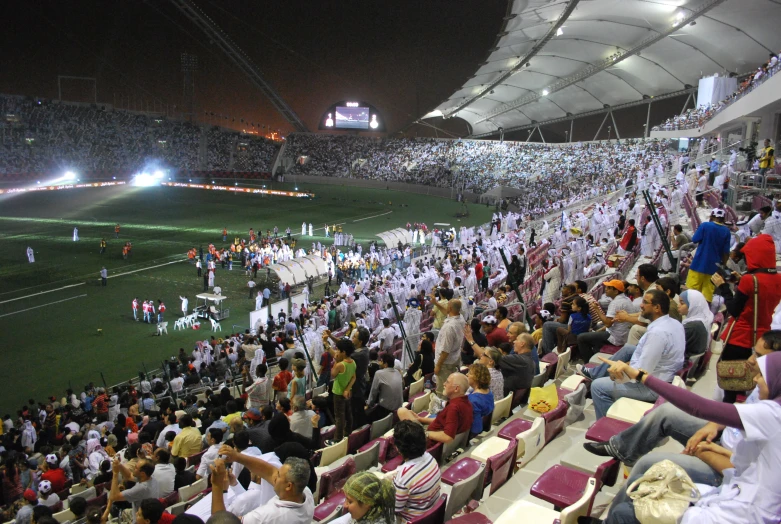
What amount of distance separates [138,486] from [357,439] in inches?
85.2

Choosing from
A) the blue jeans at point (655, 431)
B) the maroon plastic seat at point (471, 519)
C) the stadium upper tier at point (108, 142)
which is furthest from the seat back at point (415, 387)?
the stadium upper tier at point (108, 142)

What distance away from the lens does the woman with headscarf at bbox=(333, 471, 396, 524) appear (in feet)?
11.3

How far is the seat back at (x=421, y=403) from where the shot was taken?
696 cm

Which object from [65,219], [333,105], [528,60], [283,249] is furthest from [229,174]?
[283,249]

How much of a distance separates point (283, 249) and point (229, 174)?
4727 cm

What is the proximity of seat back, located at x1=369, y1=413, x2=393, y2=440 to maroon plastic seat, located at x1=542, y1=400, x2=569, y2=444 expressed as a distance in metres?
1.86

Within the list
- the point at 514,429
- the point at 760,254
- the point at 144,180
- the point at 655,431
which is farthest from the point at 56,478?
the point at 144,180

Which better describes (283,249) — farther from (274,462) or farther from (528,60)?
(528,60)

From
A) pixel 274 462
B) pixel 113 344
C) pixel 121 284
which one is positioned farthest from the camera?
pixel 121 284

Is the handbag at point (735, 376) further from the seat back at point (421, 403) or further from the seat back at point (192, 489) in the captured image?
the seat back at point (192, 489)

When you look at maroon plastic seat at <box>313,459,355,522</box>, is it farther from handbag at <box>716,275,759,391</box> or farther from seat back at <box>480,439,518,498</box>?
handbag at <box>716,275,759,391</box>

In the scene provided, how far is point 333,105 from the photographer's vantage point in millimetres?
86250

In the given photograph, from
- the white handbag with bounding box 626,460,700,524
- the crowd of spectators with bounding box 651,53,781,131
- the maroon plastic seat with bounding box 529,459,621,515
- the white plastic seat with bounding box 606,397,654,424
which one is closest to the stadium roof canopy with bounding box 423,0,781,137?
the crowd of spectators with bounding box 651,53,781,131

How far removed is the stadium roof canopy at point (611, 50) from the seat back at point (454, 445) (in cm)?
3080
